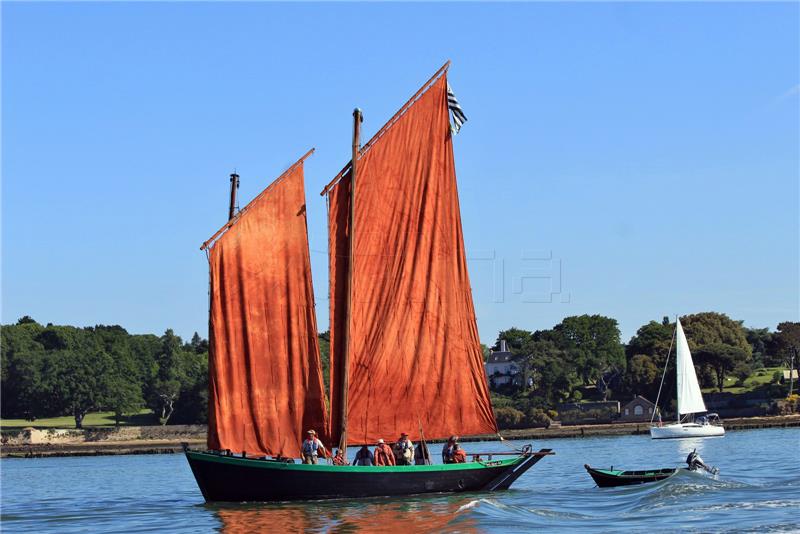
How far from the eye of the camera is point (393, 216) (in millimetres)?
46844

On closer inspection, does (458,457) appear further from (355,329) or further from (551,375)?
(551,375)

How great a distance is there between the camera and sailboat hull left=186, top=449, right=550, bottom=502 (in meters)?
44.5

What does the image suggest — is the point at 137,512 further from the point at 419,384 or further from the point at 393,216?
the point at 393,216

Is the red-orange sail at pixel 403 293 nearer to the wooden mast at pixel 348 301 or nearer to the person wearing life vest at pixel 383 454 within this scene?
the wooden mast at pixel 348 301

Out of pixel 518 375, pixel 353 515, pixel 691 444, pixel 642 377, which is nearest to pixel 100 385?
pixel 518 375

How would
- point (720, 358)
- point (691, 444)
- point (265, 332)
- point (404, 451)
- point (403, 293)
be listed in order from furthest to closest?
point (720, 358) < point (691, 444) < point (403, 293) < point (404, 451) < point (265, 332)

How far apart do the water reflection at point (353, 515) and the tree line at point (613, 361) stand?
111880mm

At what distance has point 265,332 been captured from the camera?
45500mm

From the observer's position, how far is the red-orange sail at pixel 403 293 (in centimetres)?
4631

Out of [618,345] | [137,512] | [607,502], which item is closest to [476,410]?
[607,502]

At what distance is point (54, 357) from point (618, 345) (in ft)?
Result: 293

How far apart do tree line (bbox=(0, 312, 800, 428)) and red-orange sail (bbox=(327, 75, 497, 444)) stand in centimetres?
10894

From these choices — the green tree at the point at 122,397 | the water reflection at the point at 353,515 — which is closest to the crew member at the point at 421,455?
the water reflection at the point at 353,515

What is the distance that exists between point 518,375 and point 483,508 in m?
142
